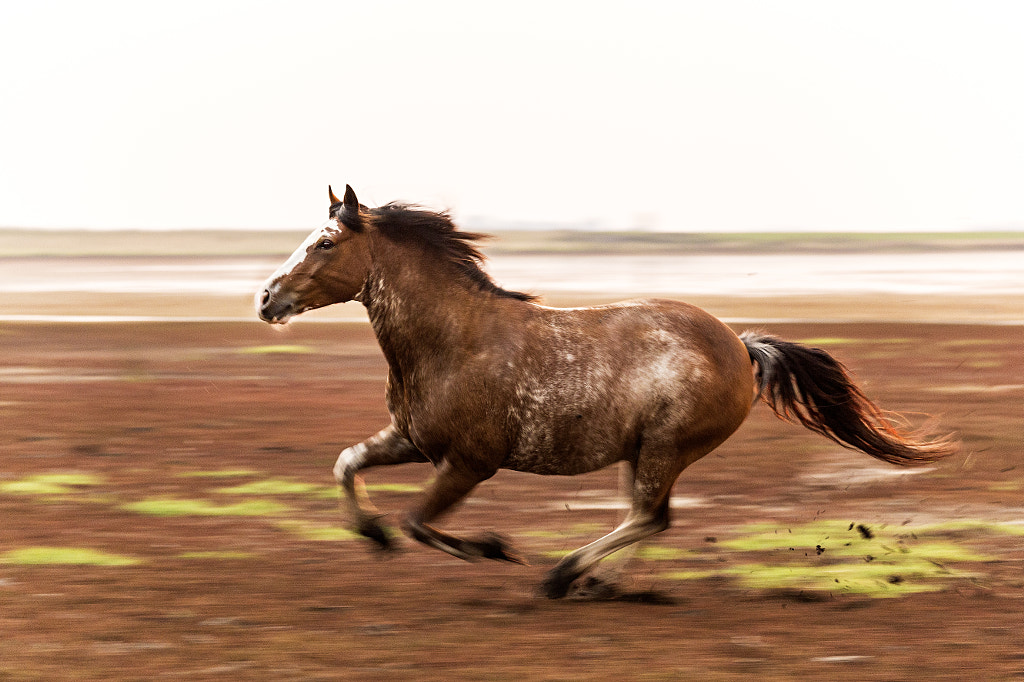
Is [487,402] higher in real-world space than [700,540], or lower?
higher

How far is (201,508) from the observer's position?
28.3 feet

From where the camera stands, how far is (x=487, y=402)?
6.29 metres

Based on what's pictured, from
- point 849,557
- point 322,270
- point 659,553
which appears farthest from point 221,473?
point 849,557

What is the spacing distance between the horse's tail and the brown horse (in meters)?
0.28

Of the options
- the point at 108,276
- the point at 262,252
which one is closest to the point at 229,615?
the point at 108,276

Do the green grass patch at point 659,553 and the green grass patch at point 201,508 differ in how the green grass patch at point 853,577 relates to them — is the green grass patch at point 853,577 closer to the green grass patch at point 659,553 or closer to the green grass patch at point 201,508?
the green grass patch at point 659,553

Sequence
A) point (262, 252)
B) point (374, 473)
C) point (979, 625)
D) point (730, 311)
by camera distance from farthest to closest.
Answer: point (262, 252) → point (730, 311) → point (374, 473) → point (979, 625)

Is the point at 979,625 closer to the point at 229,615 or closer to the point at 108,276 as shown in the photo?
the point at 229,615

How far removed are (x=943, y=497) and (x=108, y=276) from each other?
3258cm

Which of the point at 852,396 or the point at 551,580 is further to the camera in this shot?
the point at 852,396

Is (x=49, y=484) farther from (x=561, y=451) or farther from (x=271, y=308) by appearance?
(x=561, y=451)

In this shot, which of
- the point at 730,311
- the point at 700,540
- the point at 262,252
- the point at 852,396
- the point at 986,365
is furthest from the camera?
the point at 262,252

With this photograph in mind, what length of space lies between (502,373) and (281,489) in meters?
3.42

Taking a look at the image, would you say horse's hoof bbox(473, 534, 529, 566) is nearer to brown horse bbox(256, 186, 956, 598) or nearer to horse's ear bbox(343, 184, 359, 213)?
brown horse bbox(256, 186, 956, 598)
